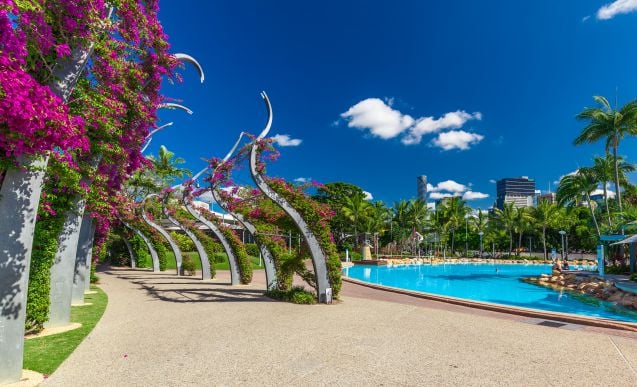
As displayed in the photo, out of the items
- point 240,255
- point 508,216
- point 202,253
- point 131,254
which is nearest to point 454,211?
point 508,216

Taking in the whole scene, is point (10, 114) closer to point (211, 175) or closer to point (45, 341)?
point (45, 341)

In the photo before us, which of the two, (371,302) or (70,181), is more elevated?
(70,181)

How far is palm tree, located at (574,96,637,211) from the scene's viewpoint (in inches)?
977

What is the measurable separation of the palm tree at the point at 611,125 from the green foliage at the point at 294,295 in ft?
77.3

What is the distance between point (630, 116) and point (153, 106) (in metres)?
29.7

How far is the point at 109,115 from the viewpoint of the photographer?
656 centimetres

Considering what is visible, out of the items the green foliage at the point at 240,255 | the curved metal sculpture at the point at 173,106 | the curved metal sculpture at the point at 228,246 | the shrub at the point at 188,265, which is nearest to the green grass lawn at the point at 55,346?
the curved metal sculpture at the point at 173,106

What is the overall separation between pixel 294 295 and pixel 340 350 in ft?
19.6

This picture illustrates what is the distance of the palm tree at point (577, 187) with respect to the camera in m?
29.5

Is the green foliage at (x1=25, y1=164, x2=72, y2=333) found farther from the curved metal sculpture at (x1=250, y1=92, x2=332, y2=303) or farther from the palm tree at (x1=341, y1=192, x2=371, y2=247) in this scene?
the palm tree at (x1=341, y1=192, x2=371, y2=247)

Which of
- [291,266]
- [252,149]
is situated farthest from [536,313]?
[252,149]

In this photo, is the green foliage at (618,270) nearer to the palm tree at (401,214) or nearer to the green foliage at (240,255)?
the green foliage at (240,255)

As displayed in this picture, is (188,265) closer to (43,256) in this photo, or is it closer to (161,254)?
(161,254)

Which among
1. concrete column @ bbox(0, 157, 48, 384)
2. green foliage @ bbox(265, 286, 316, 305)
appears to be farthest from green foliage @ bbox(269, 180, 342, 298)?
concrete column @ bbox(0, 157, 48, 384)
